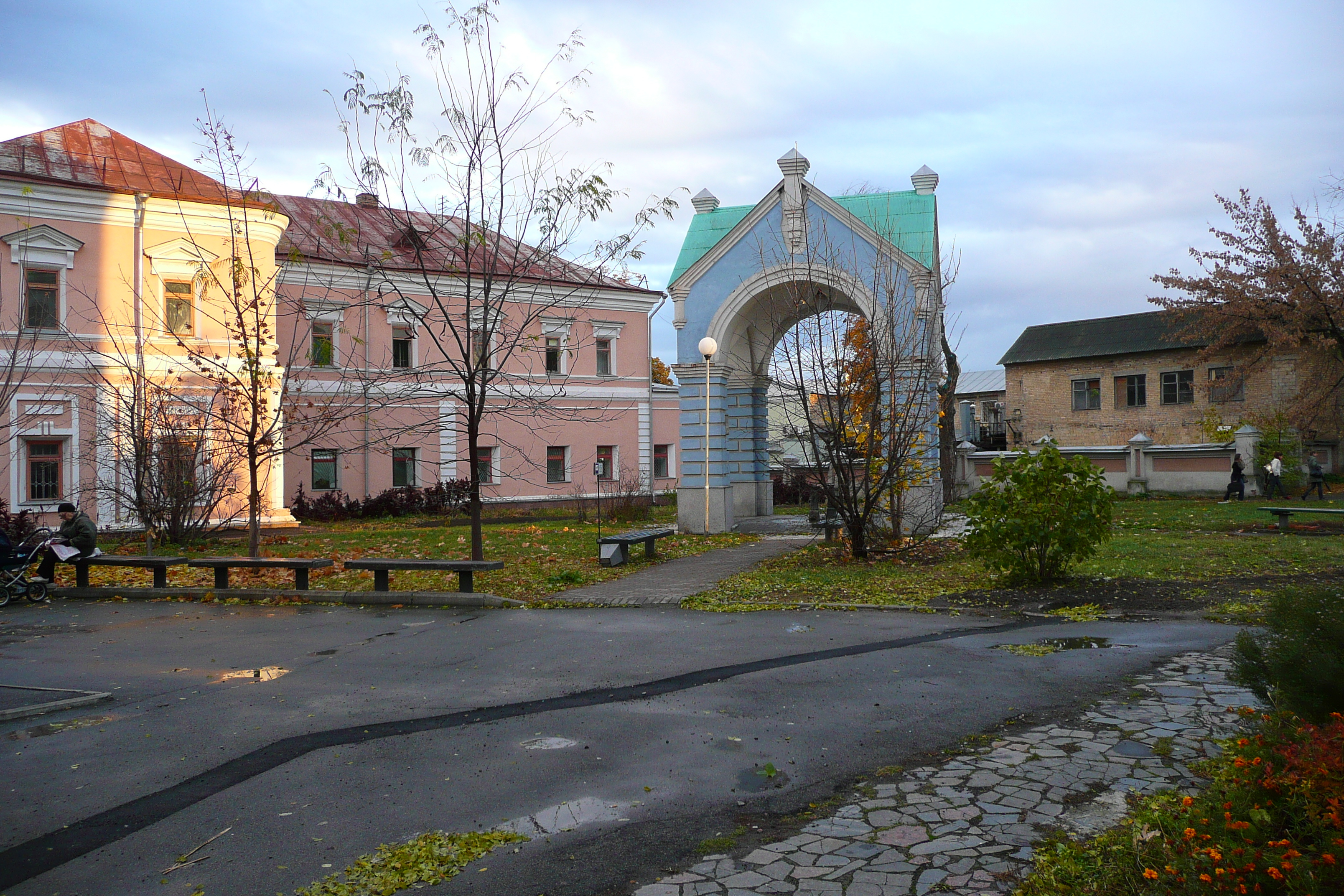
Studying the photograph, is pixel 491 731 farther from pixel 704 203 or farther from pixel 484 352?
pixel 704 203

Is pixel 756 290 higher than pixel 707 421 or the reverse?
higher

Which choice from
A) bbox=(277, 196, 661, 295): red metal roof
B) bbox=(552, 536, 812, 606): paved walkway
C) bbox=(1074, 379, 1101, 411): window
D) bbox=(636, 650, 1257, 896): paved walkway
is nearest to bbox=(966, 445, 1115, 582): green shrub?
bbox=(552, 536, 812, 606): paved walkway

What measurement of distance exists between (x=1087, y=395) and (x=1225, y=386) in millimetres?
7159

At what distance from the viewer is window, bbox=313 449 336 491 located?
31609mm

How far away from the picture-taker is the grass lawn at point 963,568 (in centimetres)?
1184

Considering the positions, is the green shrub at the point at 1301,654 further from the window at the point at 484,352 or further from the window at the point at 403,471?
the window at the point at 403,471

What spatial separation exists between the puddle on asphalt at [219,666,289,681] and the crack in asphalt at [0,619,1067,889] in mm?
2067

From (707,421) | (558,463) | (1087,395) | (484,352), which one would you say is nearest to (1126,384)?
(1087,395)

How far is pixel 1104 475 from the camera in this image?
11.5 metres

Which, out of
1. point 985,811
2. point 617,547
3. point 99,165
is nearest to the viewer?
point 985,811

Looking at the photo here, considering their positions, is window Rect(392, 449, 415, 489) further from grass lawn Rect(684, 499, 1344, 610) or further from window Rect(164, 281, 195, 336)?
grass lawn Rect(684, 499, 1344, 610)

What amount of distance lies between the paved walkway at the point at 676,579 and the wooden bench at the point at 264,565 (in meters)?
3.81

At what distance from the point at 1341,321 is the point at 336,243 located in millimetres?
33461

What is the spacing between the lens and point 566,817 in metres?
4.52
